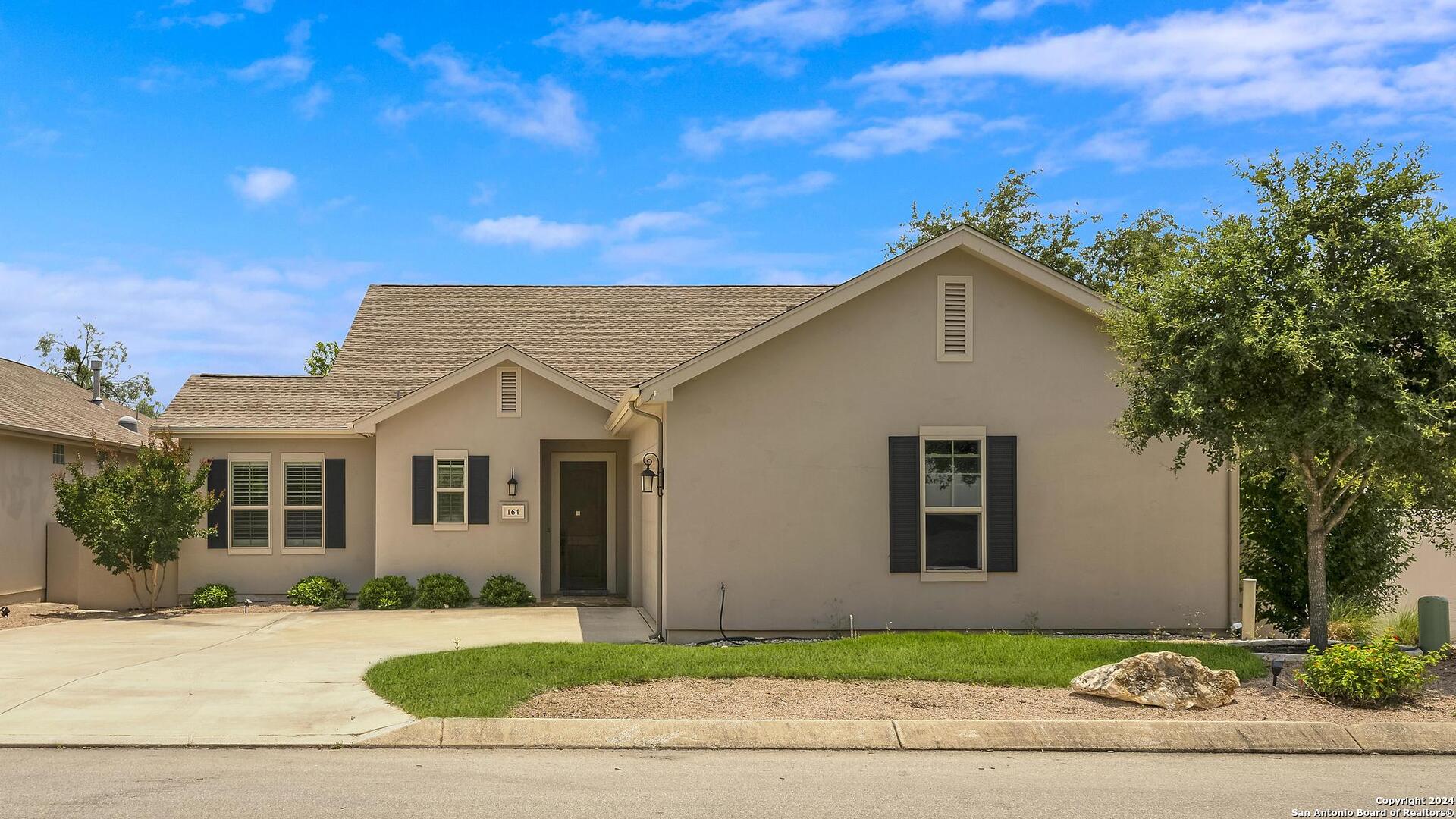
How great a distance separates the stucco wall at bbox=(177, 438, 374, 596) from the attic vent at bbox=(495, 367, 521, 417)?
2.76 metres

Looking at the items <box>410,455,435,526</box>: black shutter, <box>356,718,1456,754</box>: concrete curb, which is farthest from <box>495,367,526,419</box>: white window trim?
<box>356,718,1456,754</box>: concrete curb

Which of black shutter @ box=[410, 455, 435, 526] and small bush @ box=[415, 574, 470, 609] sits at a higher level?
black shutter @ box=[410, 455, 435, 526]

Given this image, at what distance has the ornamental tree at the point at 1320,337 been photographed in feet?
32.5

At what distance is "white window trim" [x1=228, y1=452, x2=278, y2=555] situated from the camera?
18.1 metres

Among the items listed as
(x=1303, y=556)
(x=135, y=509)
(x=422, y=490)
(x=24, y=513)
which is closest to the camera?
(x=1303, y=556)

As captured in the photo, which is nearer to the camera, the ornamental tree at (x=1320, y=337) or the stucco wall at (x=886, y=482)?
the ornamental tree at (x=1320, y=337)

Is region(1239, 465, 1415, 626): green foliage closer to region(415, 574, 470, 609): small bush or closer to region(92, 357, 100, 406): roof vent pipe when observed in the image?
region(415, 574, 470, 609): small bush

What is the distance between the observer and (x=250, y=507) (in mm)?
18219

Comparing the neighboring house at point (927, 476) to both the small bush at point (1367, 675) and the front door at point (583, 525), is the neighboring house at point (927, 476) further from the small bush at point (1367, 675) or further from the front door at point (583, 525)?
the small bush at point (1367, 675)

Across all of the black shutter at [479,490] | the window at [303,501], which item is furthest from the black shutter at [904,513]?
the window at [303,501]

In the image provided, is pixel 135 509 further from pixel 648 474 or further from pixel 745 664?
pixel 745 664

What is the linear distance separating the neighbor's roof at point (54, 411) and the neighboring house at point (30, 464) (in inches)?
1.2

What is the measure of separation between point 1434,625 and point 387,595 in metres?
13.8

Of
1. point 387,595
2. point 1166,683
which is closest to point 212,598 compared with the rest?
point 387,595
